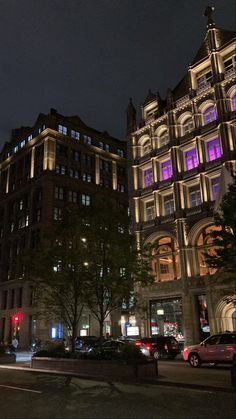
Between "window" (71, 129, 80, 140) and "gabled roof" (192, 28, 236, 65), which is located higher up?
"window" (71, 129, 80, 140)

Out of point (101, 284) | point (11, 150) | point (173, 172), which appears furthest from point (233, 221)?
point (11, 150)

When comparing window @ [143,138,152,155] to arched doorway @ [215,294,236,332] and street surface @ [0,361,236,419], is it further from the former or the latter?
street surface @ [0,361,236,419]

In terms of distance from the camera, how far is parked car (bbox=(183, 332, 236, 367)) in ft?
62.1

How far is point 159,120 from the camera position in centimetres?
4272

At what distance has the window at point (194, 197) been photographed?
37.2 meters

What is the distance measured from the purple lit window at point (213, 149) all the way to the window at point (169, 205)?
19.2 feet

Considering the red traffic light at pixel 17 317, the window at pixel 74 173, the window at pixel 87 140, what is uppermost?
the window at pixel 87 140

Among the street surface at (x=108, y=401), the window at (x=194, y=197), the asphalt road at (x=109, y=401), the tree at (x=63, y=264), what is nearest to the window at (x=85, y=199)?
the window at (x=194, y=197)

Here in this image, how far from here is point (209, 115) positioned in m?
38.6

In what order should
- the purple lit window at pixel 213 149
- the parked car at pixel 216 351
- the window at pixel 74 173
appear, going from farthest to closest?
the window at pixel 74 173
the purple lit window at pixel 213 149
the parked car at pixel 216 351

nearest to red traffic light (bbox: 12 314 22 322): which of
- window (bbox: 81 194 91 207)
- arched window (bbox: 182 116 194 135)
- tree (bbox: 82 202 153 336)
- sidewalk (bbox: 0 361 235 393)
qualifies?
window (bbox: 81 194 91 207)

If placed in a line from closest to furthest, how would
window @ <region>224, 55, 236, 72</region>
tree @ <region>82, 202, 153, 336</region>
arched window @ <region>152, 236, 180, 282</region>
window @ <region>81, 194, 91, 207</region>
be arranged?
tree @ <region>82, 202, 153, 336</region>, arched window @ <region>152, 236, 180, 282</region>, window @ <region>224, 55, 236, 72</region>, window @ <region>81, 194, 91, 207</region>

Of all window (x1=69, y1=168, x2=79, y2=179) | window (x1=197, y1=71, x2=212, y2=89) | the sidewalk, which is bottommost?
the sidewalk

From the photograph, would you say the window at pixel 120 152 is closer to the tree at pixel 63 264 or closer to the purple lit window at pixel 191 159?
the purple lit window at pixel 191 159
